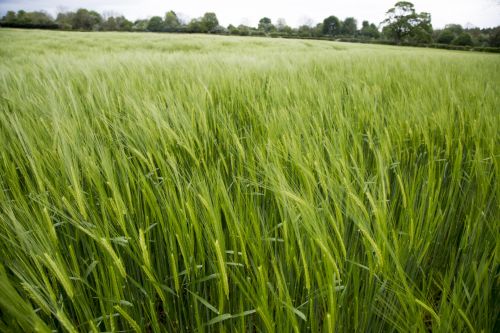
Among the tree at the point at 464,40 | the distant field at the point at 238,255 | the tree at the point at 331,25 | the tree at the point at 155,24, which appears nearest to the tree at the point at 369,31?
the tree at the point at 331,25

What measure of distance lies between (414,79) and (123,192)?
206cm

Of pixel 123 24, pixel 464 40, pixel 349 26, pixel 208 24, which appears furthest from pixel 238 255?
pixel 349 26

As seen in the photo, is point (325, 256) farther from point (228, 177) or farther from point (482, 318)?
point (228, 177)

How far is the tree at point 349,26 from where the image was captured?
174ft

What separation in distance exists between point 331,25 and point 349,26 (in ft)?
14.3

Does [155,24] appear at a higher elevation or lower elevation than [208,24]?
higher

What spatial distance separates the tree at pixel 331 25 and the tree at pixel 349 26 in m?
1.20

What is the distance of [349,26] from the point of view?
5359 centimetres

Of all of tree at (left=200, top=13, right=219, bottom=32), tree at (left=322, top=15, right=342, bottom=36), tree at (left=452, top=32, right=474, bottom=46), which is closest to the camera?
tree at (left=452, top=32, right=474, bottom=46)

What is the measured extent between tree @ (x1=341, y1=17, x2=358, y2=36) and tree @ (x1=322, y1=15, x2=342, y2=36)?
1.20 metres

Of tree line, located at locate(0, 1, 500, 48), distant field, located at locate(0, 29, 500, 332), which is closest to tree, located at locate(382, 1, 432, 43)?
tree line, located at locate(0, 1, 500, 48)

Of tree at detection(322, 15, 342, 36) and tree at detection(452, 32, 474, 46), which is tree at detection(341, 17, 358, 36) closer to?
tree at detection(322, 15, 342, 36)

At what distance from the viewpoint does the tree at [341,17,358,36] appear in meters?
52.9

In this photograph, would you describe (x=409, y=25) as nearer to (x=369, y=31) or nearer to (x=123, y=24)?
(x=369, y=31)
